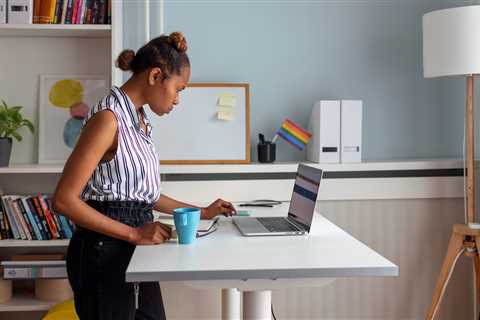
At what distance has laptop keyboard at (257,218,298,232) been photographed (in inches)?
76.3

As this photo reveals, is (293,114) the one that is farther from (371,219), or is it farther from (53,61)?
(53,61)

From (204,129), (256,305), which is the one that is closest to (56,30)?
(204,129)

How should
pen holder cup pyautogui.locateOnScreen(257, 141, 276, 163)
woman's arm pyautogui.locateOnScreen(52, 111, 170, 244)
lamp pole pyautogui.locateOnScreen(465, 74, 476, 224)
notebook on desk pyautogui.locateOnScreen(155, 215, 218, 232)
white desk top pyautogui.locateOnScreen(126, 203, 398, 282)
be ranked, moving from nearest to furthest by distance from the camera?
1. white desk top pyautogui.locateOnScreen(126, 203, 398, 282)
2. woman's arm pyautogui.locateOnScreen(52, 111, 170, 244)
3. notebook on desk pyautogui.locateOnScreen(155, 215, 218, 232)
4. lamp pole pyautogui.locateOnScreen(465, 74, 476, 224)
5. pen holder cup pyautogui.locateOnScreen(257, 141, 276, 163)

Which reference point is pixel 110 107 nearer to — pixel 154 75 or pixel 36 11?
pixel 154 75

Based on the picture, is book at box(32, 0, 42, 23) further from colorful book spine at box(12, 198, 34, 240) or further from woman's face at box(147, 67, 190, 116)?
woman's face at box(147, 67, 190, 116)

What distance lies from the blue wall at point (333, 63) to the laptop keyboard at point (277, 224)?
1099 millimetres

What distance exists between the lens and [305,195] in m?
2.01

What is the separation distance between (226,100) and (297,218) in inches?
43.6

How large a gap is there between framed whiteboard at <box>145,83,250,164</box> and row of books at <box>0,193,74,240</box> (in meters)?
0.58

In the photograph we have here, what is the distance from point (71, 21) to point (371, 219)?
1.72 meters

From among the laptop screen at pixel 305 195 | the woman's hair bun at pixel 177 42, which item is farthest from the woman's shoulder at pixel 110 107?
the laptop screen at pixel 305 195

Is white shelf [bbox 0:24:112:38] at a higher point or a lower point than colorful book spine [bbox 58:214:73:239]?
higher

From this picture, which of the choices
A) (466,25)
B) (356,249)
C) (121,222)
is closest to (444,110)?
(466,25)

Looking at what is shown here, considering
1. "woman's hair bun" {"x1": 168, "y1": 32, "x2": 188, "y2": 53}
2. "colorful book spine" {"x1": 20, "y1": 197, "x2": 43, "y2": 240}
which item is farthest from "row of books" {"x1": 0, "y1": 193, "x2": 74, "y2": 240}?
"woman's hair bun" {"x1": 168, "y1": 32, "x2": 188, "y2": 53}
